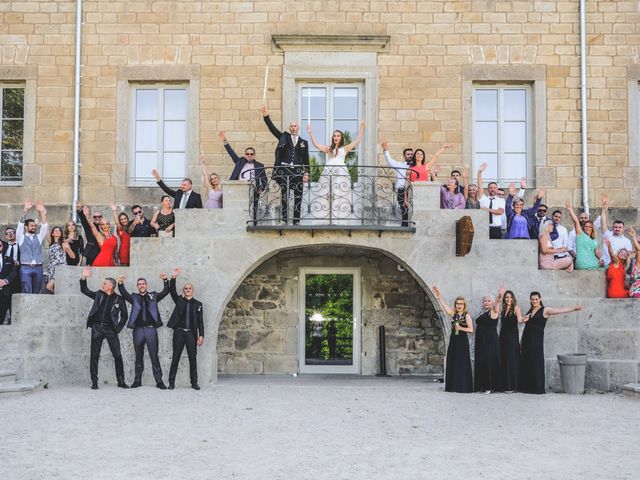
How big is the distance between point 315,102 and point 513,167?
338 centimetres

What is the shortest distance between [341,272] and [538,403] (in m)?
4.66

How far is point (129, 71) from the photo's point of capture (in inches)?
579

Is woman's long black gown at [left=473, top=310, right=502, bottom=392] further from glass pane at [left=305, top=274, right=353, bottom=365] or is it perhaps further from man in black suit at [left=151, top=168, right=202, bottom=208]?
man in black suit at [left=151, top=168, right=202, bottom=208]

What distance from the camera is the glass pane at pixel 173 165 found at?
48.6ft

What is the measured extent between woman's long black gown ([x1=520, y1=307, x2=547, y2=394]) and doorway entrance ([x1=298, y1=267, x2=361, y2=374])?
3319 millimetres

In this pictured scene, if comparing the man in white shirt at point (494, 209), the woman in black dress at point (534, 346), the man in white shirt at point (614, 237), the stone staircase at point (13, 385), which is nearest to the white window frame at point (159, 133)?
the stone staircase at point (13, 385)

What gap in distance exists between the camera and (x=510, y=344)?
12125 millimetres

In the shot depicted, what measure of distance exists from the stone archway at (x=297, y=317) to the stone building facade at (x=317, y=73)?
1.76 meters

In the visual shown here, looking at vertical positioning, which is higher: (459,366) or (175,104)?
(175,104)

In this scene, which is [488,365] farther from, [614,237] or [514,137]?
[514,137]

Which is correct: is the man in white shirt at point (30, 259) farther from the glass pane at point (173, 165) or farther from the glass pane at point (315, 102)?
the glass pane at point (315, 102)

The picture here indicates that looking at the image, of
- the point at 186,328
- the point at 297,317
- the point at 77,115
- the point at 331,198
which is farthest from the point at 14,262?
the point at 331,198

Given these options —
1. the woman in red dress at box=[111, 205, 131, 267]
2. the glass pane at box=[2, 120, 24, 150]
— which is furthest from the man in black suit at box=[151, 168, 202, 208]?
the glass pane at box=[2, 120, 24, 150]

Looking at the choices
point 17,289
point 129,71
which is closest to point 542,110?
point 129,71
